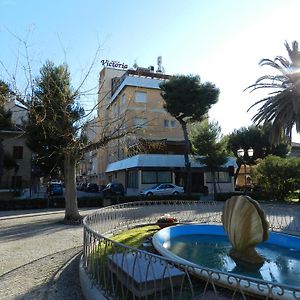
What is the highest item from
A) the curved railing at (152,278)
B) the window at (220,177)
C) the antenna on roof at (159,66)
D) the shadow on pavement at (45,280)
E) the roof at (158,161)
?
the antenna on roof at (159,66)

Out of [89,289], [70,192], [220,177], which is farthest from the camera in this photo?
[220,177]

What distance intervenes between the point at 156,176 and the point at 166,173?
4.75ft

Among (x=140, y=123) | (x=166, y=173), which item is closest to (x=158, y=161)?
(x=166, y=173)

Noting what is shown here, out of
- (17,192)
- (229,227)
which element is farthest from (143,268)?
(17,192)

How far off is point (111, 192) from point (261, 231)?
32.2 metres

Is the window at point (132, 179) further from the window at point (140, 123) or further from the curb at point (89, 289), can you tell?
the curb at point (89, 289)

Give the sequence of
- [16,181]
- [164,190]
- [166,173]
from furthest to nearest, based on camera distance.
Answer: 1. [16,181]
2. [166,173]
3. [164,190]

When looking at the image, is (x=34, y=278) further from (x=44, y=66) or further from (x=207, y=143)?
(x=207, y=143)

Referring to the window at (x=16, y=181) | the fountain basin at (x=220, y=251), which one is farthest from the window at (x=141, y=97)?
the fountain basin at (x=220, y=251)

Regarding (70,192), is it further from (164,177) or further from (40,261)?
(164,177)

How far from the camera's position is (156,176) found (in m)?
44.1

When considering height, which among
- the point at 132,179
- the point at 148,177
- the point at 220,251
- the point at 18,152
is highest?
the point at 18,152

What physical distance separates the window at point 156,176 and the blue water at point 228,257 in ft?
98.9

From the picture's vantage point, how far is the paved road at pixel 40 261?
22.8 feet
